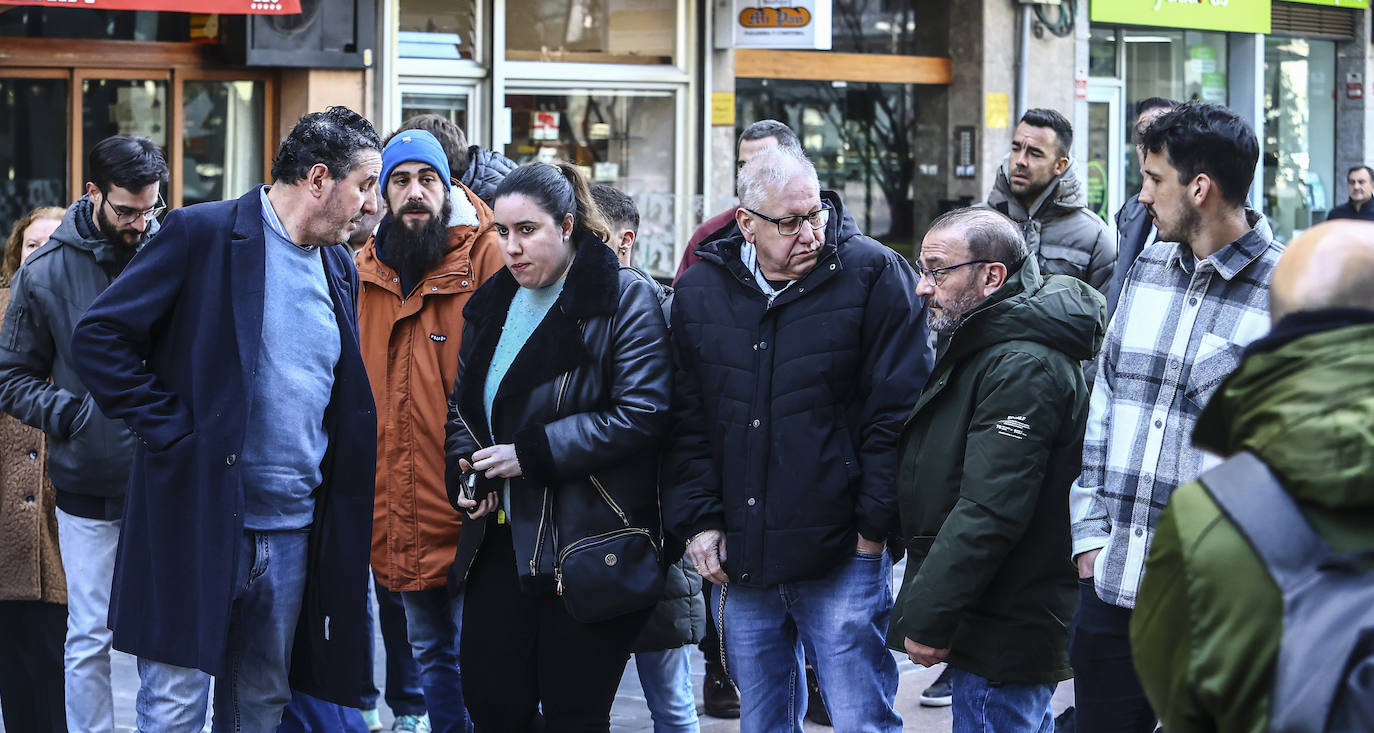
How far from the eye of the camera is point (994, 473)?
11.8 ft

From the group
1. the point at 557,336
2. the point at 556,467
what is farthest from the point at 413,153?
the point at 556,467

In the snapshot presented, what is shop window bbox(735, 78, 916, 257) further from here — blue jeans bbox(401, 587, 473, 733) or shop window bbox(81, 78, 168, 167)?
blue jeans bbox(401, 587, 473, 733)

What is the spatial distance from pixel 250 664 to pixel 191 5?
524cm

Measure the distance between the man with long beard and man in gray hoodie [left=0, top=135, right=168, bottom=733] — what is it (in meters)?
0.74

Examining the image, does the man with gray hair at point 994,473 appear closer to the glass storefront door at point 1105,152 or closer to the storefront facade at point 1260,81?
the storefront facade at point 1260,81

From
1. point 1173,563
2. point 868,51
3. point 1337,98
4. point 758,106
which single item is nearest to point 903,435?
point 1173,563

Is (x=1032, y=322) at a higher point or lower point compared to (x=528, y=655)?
higher

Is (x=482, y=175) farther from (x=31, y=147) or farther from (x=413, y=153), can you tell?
(x=31, y=147)

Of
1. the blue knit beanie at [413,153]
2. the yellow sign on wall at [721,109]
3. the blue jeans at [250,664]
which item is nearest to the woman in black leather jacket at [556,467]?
the blue jeans at [250,664]

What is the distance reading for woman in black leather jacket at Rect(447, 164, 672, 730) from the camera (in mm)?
3975

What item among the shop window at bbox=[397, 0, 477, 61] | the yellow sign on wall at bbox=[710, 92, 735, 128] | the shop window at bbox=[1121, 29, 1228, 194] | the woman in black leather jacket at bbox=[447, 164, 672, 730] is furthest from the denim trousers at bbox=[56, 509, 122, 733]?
the shop window at bbox=[1121, 29, 1228, 194]

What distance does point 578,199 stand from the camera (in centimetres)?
421

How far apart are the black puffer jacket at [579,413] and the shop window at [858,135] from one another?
26.1 ft

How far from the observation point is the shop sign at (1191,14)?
1358 centimetres
